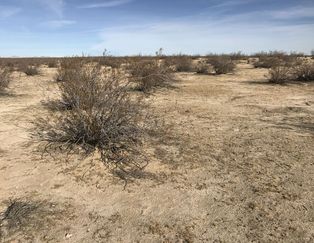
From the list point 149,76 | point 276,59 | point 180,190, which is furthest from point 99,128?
point 276,59

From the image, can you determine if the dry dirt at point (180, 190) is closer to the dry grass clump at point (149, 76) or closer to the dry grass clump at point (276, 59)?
the dry grass clump at point (149, 76)

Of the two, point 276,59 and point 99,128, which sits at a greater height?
point 99,128

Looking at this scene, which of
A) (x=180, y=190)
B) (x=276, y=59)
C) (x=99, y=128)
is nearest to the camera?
(x=180, y=190)

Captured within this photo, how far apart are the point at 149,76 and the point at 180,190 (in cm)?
733

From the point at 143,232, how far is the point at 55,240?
784 mm

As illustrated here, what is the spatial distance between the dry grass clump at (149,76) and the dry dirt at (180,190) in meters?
4.40

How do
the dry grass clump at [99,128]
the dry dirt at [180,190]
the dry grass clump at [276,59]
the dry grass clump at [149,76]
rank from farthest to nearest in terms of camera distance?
the dry grass clump at [276,59] < the dry grass clump at [149,76] < the dry grass clump at [99,128] < the dry dirt at [180,190]

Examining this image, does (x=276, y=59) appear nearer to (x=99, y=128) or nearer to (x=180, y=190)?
(x=99, y=128)

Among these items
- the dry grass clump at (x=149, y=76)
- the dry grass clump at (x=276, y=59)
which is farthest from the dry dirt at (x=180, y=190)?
the dry grass clump at (x=276, y=59)

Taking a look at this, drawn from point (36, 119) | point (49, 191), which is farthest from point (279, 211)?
point (36, 119)

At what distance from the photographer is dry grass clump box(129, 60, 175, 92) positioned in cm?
1173

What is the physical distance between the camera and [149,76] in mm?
11516

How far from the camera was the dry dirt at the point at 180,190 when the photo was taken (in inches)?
144

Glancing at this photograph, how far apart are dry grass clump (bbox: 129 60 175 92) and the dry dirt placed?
14.4 ft
